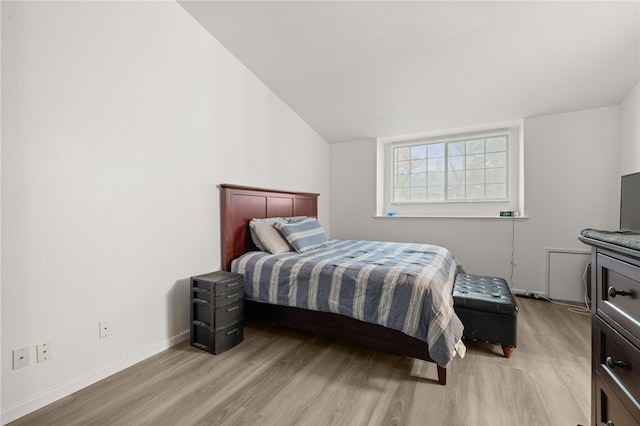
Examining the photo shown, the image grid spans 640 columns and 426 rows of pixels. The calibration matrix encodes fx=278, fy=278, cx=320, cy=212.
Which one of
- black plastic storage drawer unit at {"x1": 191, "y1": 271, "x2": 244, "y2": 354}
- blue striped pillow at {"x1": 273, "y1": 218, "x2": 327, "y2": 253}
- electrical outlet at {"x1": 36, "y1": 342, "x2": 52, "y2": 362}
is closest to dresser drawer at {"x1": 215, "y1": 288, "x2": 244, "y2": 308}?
black plastic storage drawer unit at {"x1": 191, "y1": 271, "x2": 244, "y2": 354}

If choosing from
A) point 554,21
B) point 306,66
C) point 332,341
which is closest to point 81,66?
point 306,66

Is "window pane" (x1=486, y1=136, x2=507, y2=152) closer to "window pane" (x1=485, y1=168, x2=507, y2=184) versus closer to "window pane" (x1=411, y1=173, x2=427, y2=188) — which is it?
"window pane" (x1=485, y1=168, x2=507, y2=184)

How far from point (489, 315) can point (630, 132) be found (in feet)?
8.36

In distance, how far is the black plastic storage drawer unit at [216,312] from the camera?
2059 mm

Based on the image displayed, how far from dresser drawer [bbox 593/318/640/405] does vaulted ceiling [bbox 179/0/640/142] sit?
2.31 meters

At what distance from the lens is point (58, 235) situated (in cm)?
159

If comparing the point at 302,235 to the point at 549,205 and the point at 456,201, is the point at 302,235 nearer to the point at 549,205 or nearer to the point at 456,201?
the point at 456,201

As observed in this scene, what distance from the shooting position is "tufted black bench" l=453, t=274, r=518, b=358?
6.45 ft

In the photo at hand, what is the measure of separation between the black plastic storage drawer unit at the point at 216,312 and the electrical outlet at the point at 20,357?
89 cm

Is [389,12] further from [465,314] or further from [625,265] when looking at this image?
[465,314]

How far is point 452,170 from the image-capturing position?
4.19 meters

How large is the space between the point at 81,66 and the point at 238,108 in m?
1.38

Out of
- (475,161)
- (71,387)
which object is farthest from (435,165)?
(71,387)

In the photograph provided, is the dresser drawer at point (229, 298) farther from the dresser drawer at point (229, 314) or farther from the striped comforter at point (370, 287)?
the striped comforter at point (370, 287)
